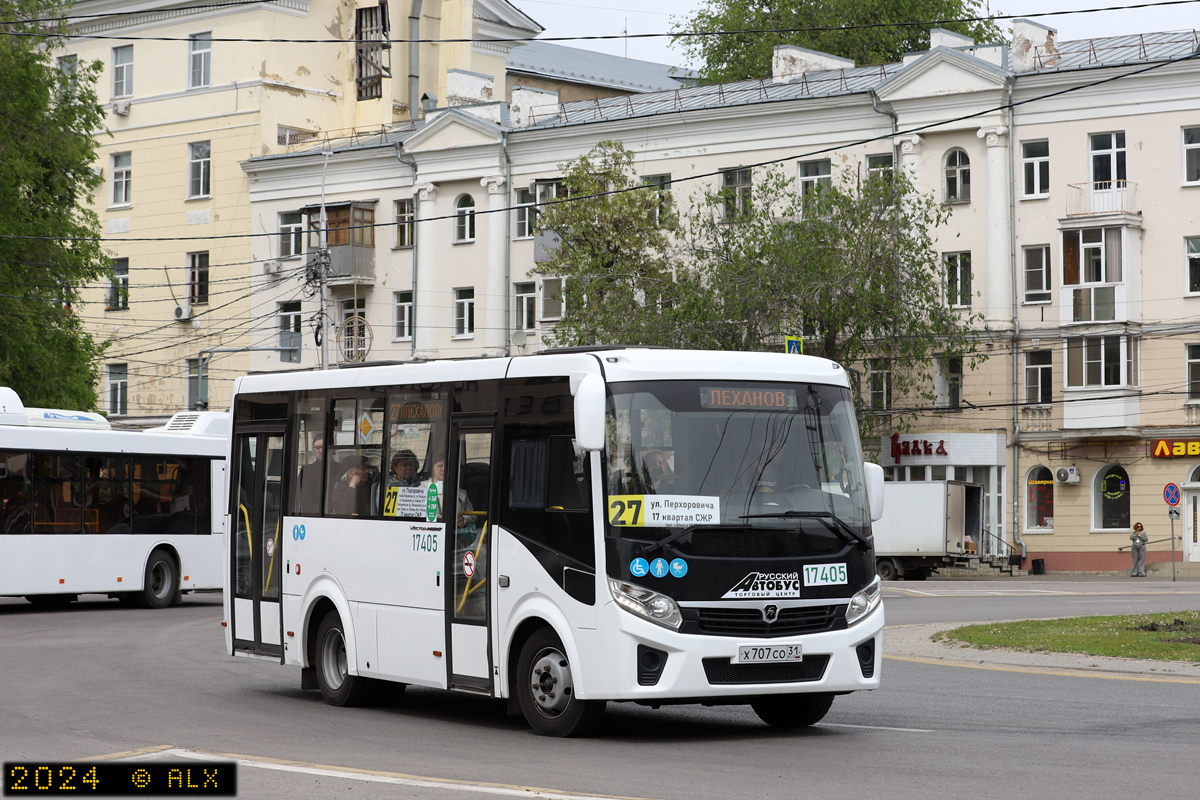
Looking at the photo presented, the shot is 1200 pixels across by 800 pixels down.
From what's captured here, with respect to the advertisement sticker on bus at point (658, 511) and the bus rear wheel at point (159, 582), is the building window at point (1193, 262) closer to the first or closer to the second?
the bus rear wheel at point (159, 582)

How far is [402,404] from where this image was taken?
558 inches

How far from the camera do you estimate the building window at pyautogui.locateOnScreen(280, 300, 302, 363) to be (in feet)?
201

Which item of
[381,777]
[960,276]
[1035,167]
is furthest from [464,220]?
[381,777]

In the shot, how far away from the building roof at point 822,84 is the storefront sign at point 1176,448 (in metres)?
10.3

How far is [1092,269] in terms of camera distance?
155 ft

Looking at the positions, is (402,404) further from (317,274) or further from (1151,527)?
(317,274)

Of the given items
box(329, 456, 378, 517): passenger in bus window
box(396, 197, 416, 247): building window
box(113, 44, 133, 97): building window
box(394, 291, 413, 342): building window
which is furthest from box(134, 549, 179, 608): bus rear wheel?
box(113, 44, 133, 97): building window

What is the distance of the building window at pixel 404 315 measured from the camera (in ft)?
194

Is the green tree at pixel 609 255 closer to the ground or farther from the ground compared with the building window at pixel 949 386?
farther from the ground

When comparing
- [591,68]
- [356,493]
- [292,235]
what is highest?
[591,68]

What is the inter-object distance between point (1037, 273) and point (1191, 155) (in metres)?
5.12

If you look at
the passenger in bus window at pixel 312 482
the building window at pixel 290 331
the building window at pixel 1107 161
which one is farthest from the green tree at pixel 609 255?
the passenger in bus window at pixel 312 482

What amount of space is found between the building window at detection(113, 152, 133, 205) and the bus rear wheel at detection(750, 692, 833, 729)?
5594 centimetres

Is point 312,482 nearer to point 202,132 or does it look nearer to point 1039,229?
point 1039,229
